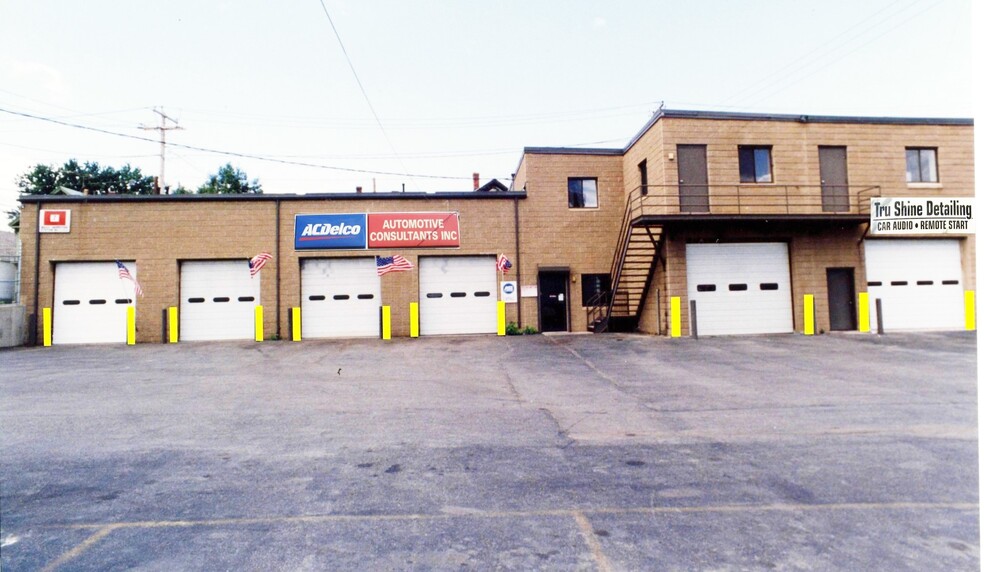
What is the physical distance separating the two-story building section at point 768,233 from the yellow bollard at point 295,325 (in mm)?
8680

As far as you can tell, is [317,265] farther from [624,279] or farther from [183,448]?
[183,448]

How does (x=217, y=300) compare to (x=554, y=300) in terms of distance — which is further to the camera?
(x=554, y=300)

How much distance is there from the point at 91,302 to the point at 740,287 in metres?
23.7

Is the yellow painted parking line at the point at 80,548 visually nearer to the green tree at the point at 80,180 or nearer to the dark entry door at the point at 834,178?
the dark entry door at the point at 834,178

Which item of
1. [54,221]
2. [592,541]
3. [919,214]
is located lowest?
[592,541]

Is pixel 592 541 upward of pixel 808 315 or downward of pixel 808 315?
downward

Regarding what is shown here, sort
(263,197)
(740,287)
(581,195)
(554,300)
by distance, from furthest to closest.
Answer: (581,195) < (554,300) < (263,197) < (740,287)

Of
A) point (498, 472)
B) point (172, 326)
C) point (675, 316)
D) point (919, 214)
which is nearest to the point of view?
point (498, 472)

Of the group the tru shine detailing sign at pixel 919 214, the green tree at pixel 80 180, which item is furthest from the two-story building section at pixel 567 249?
the green tree at pixel 80 180

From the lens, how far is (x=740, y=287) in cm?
1766

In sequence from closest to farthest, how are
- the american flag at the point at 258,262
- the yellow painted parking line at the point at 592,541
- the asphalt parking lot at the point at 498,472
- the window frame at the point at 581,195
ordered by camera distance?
1. the yellow painted parking line at the point at 592,541
2. the asphalt parking lot at the point at 498,472
3. the american flag at the point at 258,262
4. the window frame at the point at 581,195

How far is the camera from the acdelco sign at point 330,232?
18.8m

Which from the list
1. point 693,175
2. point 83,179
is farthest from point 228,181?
point 693,175

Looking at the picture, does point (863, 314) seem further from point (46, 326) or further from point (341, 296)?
point (46, 326)
